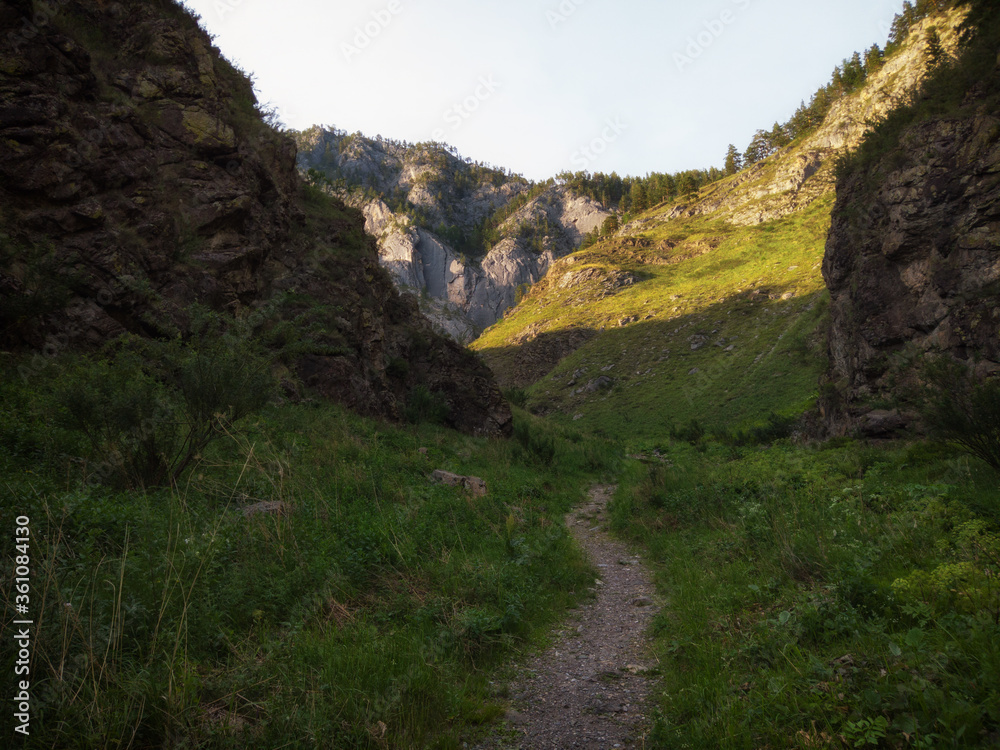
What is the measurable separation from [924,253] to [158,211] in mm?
21280

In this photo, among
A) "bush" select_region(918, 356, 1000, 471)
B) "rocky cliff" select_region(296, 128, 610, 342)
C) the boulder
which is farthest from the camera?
"rocky cliff" select_region(296, 128, 610, 342)

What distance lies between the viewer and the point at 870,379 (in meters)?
13.9

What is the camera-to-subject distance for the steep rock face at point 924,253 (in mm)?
10320

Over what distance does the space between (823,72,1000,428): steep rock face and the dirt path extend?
6941 mm

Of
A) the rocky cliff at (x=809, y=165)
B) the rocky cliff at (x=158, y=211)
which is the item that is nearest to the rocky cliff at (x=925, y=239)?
the rocky cliff at (x=158, y=211)

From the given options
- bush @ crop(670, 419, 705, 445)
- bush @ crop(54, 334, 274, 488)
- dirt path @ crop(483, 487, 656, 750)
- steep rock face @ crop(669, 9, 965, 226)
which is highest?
steep rock face @ crop(669, 9, 965, 226)

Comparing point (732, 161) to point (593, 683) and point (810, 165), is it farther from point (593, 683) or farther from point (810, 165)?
point (593, 683)

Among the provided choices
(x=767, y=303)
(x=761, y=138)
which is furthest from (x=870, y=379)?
(x=761, y=138)

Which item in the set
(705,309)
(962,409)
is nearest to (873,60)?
(705,309)

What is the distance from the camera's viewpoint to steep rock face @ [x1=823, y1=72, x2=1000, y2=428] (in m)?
10.3

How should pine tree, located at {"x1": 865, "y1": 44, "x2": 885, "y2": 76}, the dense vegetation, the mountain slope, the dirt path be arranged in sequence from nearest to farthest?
the dense vegetation
the dirt path
the mountain slope
pine tree, located at {"x1": 865, "y1": 44, "x2": 885, "y2": 76}

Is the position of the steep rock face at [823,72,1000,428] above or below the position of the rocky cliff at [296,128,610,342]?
below

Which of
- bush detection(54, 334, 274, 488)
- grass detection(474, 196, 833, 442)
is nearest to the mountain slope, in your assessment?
grass detection(474, 196, 833, 442)

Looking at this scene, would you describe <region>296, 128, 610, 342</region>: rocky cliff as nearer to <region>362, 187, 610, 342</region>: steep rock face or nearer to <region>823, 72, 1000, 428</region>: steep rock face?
<region>362, 187, 610, 342</region>: steep rock face
